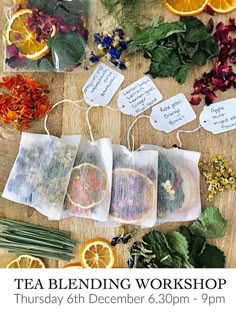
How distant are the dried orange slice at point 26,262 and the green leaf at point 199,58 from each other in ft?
1.92

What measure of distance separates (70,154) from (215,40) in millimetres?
433

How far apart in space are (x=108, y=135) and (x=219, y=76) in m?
0.29

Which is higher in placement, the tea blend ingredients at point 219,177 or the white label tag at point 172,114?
the white label tag at point 172,114

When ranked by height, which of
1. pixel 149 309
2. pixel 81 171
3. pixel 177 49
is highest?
pixel 177 49

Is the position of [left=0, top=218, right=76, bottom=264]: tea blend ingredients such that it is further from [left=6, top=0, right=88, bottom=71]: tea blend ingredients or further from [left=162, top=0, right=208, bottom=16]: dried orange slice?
[left=162, top=0, right=208, bottom=16]: dried orange slice

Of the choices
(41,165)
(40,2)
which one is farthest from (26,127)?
(40,2)

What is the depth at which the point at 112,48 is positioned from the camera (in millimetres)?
2031

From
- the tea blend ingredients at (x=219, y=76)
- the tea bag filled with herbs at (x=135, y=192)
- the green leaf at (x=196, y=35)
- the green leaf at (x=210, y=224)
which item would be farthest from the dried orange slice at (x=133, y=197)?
the green leaf at (x=196, y=35)

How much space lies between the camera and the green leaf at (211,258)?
1.96 metres

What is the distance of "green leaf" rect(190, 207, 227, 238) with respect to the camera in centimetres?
A: 197

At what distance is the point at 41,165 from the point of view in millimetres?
1968

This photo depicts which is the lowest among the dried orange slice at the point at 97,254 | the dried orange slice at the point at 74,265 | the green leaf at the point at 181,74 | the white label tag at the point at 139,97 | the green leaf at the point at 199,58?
the dried orange slice at the point at 74,265

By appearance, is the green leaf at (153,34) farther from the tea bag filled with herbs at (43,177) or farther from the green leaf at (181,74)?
the tea bag filled with herbs at (43,177)

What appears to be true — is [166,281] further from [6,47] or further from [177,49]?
[6,47]
